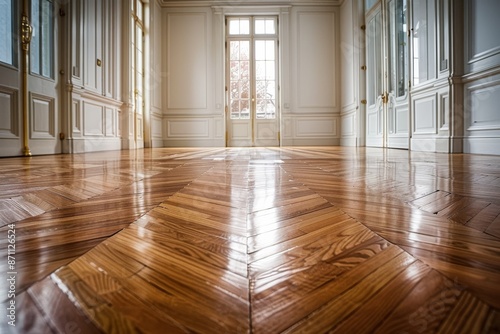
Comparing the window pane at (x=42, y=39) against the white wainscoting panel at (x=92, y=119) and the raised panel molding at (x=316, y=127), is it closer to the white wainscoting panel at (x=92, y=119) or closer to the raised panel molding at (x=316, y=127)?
the white wainscoting panel at (x=92, y=119)

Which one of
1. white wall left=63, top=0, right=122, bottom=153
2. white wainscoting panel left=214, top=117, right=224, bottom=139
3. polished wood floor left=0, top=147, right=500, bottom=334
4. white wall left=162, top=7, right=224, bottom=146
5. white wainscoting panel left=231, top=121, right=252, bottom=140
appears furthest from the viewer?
white wainscoting panel left=231, top=121, right=252, bottom=140

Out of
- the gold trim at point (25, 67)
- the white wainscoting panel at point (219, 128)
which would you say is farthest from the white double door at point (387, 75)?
the gold trim at point (25, 67)

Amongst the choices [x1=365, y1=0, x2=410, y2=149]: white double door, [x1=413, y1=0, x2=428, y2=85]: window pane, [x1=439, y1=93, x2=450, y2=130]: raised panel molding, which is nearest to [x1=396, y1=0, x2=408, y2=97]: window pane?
[x1=365, y1=0, x2=410, y2=149]: white double door

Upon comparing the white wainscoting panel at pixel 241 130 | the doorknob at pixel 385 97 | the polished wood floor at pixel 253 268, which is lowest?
the polished wood floor at pixel 253 268

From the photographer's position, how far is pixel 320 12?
8586 mm

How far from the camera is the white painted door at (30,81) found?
3.45 m

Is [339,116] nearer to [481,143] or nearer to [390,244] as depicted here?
[481,143]

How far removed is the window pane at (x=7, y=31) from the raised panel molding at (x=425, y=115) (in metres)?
4.49

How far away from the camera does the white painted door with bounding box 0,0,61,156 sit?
345 cm

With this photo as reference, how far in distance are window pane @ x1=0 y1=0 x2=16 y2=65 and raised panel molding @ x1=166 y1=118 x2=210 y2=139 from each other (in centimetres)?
520

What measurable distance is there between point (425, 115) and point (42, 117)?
4.43 m

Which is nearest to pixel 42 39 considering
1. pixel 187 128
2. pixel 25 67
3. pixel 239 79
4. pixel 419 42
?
pixel 25 67

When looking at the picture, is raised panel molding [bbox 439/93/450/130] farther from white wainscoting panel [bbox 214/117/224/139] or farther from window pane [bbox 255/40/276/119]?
white wainscoting panel [bbox 214/117/224/139]

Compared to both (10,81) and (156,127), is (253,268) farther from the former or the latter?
(156,127)
